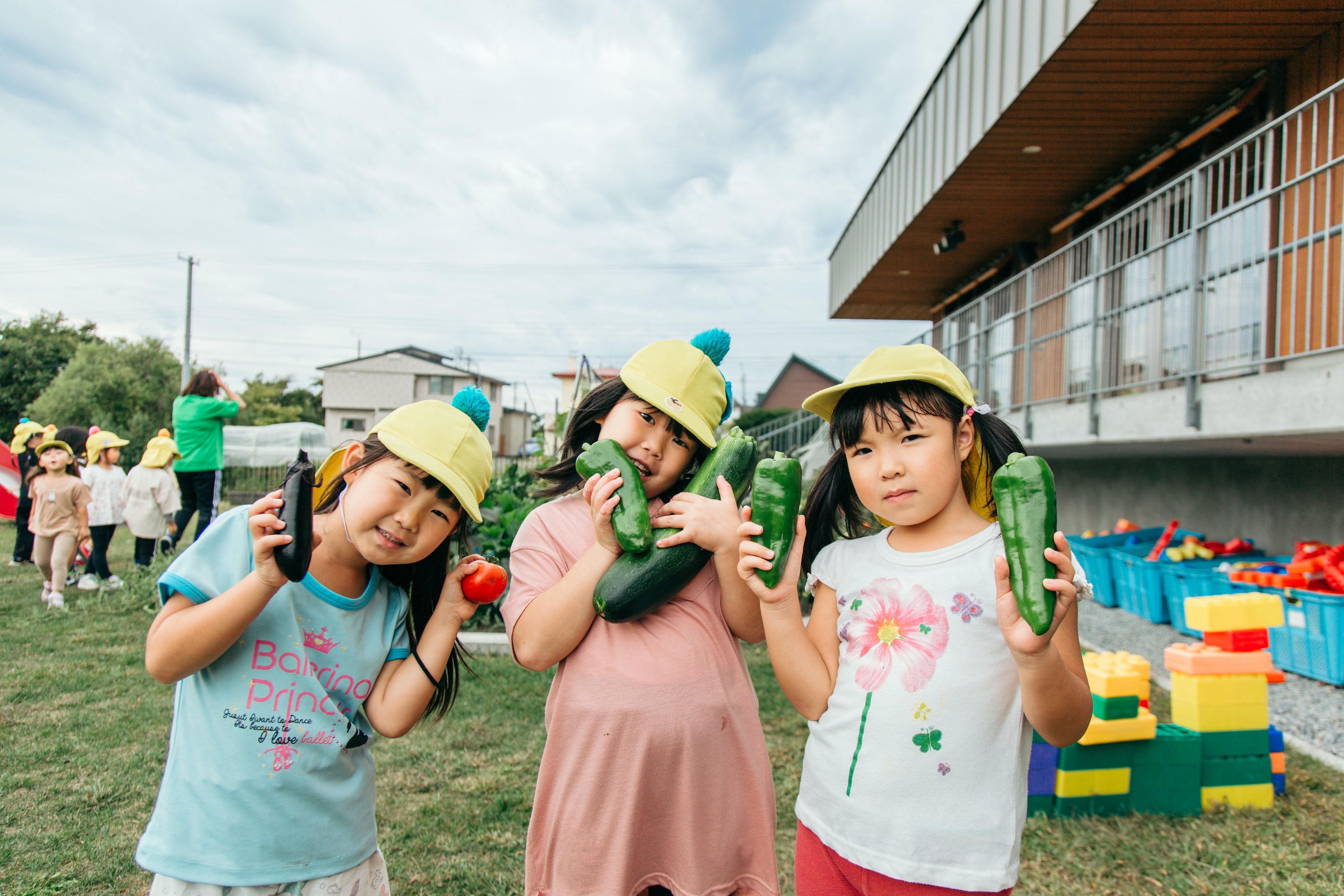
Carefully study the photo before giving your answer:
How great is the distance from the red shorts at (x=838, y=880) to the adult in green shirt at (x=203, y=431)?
696cm

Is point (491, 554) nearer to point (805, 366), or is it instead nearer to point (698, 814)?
point (698, 814)

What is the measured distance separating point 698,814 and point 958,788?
58 cm

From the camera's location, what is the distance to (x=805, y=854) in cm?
180

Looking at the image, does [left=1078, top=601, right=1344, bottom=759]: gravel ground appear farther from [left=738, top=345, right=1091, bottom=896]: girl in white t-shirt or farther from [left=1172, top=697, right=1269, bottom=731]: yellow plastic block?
[left=738, top=345, right=1091, bottom=896]: girl in white t-shirt

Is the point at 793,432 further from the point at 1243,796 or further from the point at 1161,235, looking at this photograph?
the point at 1243,796

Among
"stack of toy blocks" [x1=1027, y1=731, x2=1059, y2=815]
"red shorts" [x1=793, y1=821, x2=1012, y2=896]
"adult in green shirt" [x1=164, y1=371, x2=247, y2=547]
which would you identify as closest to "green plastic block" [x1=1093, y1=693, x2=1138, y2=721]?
"stack of toy blocks" [x1=1027, y1=731, x2=1059, y2=815]

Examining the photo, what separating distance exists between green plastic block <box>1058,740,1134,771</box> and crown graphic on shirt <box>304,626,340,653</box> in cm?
316

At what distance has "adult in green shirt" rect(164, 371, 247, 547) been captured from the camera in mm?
7195

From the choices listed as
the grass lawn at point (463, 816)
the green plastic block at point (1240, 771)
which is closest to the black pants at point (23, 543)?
the grass lawn at point (463, 816)

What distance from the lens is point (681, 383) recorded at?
195cm

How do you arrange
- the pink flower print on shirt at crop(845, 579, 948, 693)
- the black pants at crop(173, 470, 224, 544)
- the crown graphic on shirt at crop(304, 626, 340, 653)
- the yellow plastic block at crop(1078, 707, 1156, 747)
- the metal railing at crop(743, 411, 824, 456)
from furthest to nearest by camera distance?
the metal railing at crop(743, 411, 824, 456) < the black pants at crop(173, 470, 224, 544) < the yellow plastic block at crop(1078, 707, 1156, 747) < the crown graphic on shirt at crop(304, 626, 340, 653) < the pink flower print on shirt at crop(845, 579, 948, 693)

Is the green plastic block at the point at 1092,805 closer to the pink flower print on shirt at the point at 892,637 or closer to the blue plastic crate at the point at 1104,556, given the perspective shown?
the pink flower print on shirt at the point at 892,637

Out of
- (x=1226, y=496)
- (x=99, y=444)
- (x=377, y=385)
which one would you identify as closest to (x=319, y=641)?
(x=1226, y=496)

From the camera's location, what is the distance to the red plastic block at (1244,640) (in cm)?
357
